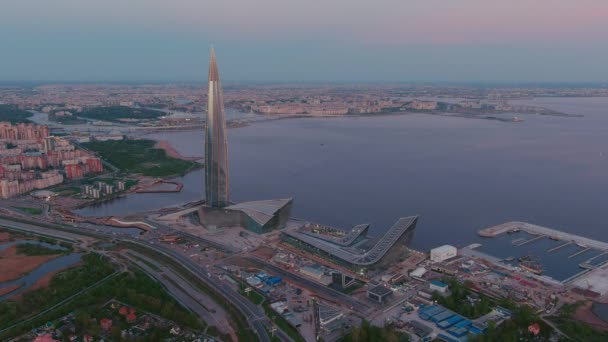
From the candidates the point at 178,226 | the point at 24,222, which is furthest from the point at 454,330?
the point at 24,222

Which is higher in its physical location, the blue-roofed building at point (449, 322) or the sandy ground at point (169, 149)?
the sandy ground at point (169, 149)

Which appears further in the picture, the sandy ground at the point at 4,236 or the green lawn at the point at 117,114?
the green lawn at the point at 117,114

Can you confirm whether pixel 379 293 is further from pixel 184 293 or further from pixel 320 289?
pixel 184 293

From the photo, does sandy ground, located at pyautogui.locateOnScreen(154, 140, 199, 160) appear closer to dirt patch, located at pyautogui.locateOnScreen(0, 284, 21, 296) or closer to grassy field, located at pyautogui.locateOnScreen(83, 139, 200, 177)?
grassy field, located at pyautogui.locateOnScreen(83, 139, 200, 177)

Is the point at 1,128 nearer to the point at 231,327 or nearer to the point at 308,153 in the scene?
the point at 308,153

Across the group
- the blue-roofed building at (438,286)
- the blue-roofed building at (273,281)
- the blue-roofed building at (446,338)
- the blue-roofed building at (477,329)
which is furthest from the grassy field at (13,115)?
the blue-roofed building at (477,329)

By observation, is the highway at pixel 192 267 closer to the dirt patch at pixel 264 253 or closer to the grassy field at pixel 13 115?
the dirt patch at pixel 264 253
